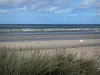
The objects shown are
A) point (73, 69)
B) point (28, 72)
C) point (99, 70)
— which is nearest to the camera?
point (28, 72)

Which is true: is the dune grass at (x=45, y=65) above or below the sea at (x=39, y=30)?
above

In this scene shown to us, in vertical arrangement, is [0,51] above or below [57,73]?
above

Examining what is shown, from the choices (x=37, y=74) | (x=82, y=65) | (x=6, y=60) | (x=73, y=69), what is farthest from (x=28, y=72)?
(x=82, y=65)

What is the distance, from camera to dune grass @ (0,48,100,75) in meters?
6.80

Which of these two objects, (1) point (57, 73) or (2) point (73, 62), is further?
(2) point (73, 62)

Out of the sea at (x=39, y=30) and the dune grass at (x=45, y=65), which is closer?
the dune grass at (x=45, y=65)

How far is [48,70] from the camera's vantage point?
22.8ft

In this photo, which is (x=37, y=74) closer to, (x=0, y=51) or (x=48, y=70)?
(x=48, y=70)

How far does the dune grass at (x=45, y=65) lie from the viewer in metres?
6.80

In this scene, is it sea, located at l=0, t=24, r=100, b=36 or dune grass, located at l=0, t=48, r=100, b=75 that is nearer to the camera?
dune grass, located at l=0, t=48, r=100, b=75

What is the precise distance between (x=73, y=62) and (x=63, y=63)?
0.45 meters

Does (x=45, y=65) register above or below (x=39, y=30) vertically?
above

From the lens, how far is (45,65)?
698 cm

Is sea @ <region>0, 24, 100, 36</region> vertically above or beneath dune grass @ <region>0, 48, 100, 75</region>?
beneath
